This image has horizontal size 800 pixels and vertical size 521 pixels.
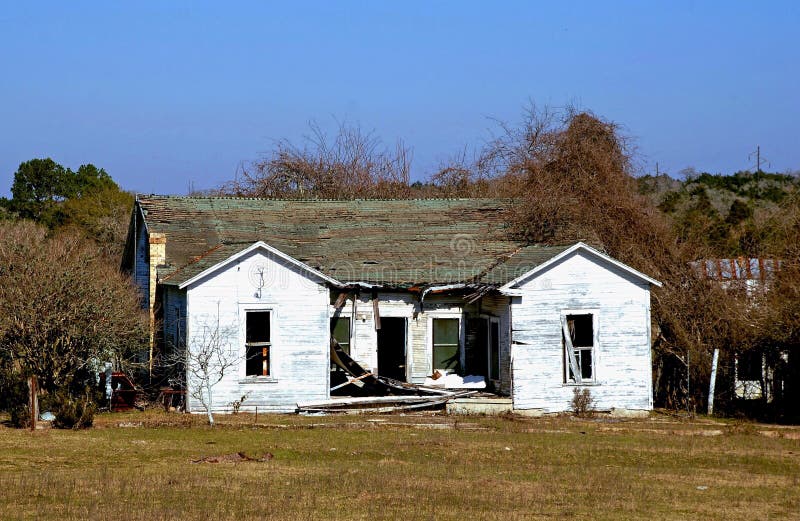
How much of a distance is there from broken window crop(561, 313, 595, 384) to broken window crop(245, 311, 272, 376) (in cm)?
700

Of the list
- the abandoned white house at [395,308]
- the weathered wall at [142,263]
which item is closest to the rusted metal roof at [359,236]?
the abandoned white house at [395,308]

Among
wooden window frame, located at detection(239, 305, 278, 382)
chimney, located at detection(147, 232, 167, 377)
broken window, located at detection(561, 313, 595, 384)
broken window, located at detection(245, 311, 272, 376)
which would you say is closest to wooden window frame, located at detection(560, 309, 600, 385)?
broken window, located at detection(561, 313, 595, 384)

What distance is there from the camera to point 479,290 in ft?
81.3

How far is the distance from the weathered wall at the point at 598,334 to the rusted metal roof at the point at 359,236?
72cm

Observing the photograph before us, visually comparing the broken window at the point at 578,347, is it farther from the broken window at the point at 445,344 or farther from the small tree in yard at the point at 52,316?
the small tree in yard at the point at 52,316

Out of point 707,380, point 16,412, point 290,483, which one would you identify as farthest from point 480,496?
point 707,380

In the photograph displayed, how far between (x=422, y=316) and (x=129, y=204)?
34.4 metres

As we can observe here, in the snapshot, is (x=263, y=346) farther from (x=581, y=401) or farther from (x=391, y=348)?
(x=581, y=401)

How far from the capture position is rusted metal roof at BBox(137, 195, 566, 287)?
2519 cm

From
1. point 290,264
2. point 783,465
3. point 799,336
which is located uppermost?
point 290,264

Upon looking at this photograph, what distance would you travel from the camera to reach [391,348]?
26469 mm

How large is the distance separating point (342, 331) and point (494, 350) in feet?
12.5

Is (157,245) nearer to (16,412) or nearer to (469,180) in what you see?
(16,412)

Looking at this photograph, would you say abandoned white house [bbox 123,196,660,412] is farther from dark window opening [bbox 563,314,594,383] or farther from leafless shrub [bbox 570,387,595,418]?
leafless shrub [bbox 570,387,595,418]
